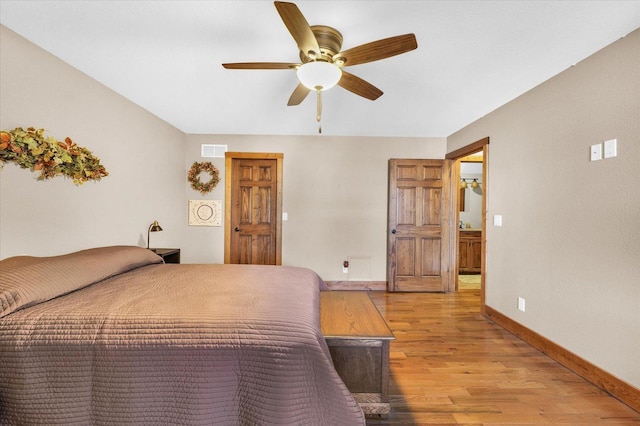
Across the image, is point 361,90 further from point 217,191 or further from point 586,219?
point 217,191

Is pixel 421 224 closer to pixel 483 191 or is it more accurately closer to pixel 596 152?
pixel 483 191

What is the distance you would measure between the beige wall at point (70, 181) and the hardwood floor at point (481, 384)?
269 centimetres

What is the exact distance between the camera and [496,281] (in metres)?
3.15

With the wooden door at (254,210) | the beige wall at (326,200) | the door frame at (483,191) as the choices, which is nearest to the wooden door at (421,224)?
the door frame at (483,191)

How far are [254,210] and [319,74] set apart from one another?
2.95 metres

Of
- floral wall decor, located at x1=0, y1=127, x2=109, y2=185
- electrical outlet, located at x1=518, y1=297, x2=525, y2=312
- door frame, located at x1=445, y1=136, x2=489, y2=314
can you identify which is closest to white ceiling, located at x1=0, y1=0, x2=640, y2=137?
door frame, located at x1=445, y1=136, x2=489, y2=314

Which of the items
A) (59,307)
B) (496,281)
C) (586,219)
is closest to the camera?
(59,307)

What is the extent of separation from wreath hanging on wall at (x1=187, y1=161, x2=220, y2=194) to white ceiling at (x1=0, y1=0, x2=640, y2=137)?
1197mm

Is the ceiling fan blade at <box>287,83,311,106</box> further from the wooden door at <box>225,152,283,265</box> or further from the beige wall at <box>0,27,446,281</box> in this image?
the wooden door at <box>225,152,283,265</box>

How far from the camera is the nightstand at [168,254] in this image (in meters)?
3.12

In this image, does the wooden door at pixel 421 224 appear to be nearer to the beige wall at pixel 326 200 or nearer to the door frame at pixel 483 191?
the door frame at pixel 483 191

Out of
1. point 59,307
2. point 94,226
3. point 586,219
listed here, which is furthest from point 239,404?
point 586,219

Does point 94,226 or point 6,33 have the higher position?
point 6,33

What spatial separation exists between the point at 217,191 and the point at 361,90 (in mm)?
2951
